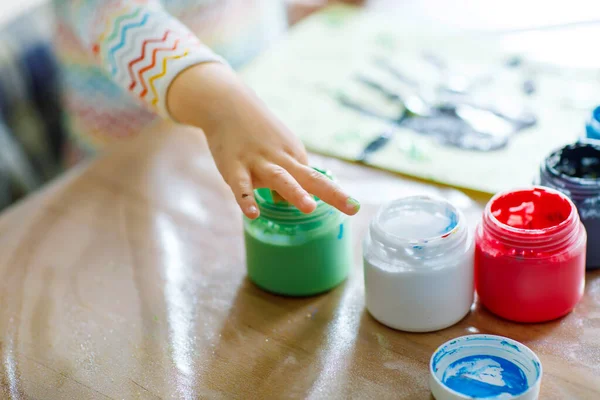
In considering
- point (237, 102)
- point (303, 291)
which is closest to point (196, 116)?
point (237, 102)

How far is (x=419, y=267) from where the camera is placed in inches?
27.4

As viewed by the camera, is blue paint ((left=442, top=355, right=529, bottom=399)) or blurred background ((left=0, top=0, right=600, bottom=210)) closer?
blue paint ((left=442, top=355, right=529, bottom=399))

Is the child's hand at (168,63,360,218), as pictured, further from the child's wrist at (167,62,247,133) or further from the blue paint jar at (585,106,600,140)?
the blue paint jar at (585,106,600,140)

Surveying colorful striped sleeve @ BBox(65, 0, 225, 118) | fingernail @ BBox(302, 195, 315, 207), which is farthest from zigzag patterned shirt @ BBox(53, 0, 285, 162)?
fingernail @ BBox(302, 195, 315, 207)

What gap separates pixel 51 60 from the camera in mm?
1523

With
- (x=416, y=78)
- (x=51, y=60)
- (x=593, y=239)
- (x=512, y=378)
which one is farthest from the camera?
(x=51, y=60)

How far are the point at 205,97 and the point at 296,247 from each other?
208 millimetres

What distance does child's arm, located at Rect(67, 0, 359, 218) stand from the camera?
0.73m

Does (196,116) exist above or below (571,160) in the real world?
above

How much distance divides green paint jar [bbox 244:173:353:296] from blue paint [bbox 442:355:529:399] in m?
0.18

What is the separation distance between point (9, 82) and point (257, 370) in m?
0.99

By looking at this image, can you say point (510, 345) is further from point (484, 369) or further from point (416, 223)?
point (416, 223)

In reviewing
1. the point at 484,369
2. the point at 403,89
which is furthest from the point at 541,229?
the point at 403,89

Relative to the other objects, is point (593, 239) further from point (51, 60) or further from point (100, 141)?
point (51, 60)
